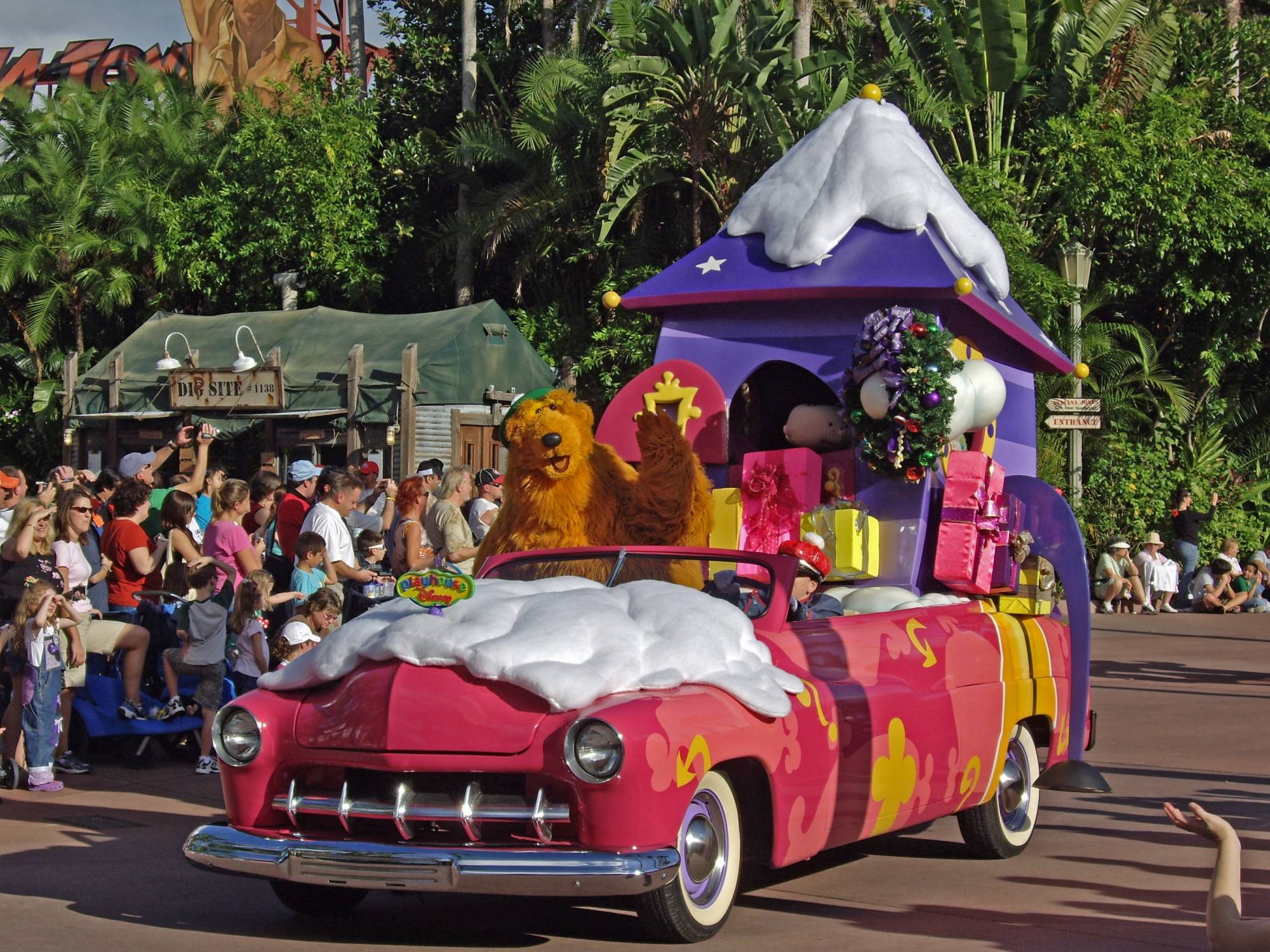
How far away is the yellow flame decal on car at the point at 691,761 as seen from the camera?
5198mm

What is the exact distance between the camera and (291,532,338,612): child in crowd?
9.97 m

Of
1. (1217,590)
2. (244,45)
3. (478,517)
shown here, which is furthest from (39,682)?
(244,45)

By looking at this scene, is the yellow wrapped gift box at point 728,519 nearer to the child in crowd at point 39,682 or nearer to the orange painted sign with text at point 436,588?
the child in crowd at point 39,682

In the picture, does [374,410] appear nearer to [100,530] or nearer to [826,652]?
[100,530]

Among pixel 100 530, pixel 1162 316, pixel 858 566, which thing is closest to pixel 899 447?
pixel 858 566

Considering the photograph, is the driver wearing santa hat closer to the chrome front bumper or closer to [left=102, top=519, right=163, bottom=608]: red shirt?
the chrome front bumper

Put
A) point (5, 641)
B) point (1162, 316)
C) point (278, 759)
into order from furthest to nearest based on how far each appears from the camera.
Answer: point (1162, 316) < point (5, 641) < point (278, 759)

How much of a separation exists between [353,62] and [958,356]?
24.1 meters

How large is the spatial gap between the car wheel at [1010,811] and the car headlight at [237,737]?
314cm

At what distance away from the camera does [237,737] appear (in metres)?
5.59

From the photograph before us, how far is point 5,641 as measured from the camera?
8.78 metres

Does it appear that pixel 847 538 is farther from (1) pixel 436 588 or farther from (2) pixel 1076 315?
(2) pixel 1076 315

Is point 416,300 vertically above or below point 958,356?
above

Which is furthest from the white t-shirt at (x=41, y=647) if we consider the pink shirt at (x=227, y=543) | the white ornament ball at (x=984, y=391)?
the white ornament ball at (x=984, y=391)
